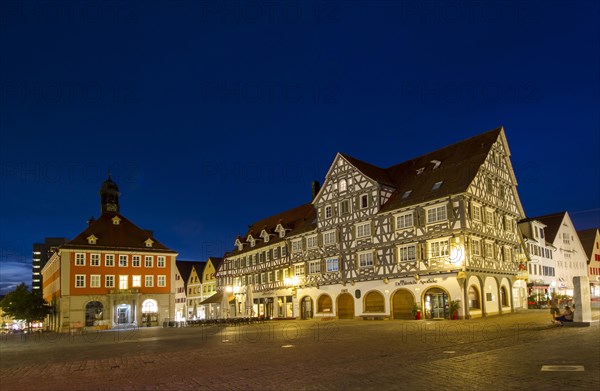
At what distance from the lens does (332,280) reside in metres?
46.4

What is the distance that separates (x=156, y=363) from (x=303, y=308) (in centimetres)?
3613

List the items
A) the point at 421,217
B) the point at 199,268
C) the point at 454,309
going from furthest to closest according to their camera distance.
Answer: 1. the point at 199,268
2. the point at 421,217
3. the point at 454,309

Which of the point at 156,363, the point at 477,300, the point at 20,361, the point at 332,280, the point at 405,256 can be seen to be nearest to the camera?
→ the point at 156,363

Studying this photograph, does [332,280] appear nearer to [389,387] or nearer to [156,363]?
[156,363]

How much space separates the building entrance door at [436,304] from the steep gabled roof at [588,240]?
158ft

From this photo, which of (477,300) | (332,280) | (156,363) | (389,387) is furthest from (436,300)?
(389,387)

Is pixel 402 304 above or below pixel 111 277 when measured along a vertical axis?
below

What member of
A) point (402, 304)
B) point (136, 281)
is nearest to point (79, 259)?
point (136, 281)

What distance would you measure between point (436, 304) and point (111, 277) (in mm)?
37870

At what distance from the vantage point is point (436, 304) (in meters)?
37.0

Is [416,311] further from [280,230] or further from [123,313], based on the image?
[123,313]

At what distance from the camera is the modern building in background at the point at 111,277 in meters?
55.1

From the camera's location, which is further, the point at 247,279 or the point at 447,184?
the point at 247,279

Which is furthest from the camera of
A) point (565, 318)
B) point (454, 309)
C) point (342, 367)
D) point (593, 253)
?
point (593, 253)
